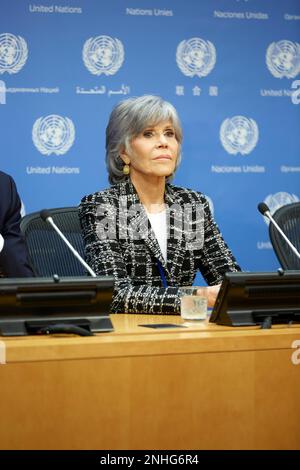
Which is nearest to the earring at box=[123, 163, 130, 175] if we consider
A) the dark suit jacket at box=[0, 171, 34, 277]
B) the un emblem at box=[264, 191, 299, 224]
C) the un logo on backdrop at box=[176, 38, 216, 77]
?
the dark suit jacket at box=[0, 171, 34, 277]

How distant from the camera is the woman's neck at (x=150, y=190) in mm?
3072

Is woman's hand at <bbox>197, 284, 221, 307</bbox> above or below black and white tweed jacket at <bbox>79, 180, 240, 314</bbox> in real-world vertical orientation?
below

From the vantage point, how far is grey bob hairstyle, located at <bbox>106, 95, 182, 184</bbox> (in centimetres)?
304

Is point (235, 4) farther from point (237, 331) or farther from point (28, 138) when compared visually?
point (237, 331)

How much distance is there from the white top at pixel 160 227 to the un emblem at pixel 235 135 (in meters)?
1.60

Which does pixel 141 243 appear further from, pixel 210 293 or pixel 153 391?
pixel 153 391

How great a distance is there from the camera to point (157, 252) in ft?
9.52

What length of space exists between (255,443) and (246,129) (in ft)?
9.62

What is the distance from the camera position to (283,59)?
461 centimetres

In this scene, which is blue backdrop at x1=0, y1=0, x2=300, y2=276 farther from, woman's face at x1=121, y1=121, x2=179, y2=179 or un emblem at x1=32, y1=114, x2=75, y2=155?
woman's face at x1=121, y1=121, x2=179, y2=179

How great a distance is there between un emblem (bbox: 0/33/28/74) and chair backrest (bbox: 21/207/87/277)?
1.37 m

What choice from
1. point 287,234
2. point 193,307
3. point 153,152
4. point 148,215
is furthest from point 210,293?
point 287,234

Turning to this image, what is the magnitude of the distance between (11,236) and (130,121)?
0.61m

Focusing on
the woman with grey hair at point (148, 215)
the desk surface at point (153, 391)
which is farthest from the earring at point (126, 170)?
the desk surface at point (153, 391)
